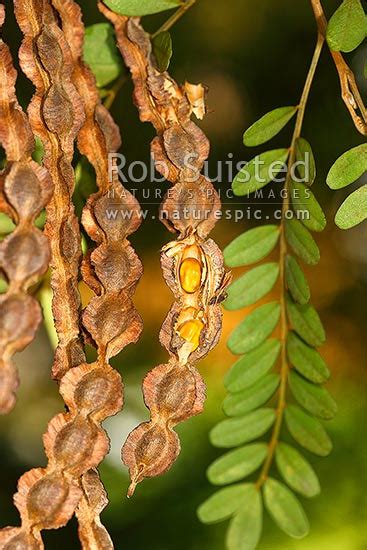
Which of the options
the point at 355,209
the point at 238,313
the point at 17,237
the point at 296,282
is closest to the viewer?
the point at 17,237

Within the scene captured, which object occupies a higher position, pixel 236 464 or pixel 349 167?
pixel 349 167

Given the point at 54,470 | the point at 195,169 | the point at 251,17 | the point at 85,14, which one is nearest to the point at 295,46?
the point at 251,17

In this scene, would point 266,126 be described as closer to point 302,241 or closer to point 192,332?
point 302,241

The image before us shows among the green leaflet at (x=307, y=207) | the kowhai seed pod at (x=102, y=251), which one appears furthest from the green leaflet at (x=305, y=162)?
the kowhai seed pod at (x=102, y=251)

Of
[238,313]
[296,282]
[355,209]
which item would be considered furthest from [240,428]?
[238,313]

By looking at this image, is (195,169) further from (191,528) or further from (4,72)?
(191,528)

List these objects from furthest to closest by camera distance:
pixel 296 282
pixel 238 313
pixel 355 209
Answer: pixel 238 313, pixel 296 282, pixel 355 209

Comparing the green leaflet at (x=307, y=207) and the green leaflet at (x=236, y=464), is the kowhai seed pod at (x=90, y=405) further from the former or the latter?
the green leaflet at (x=236, y=464)
